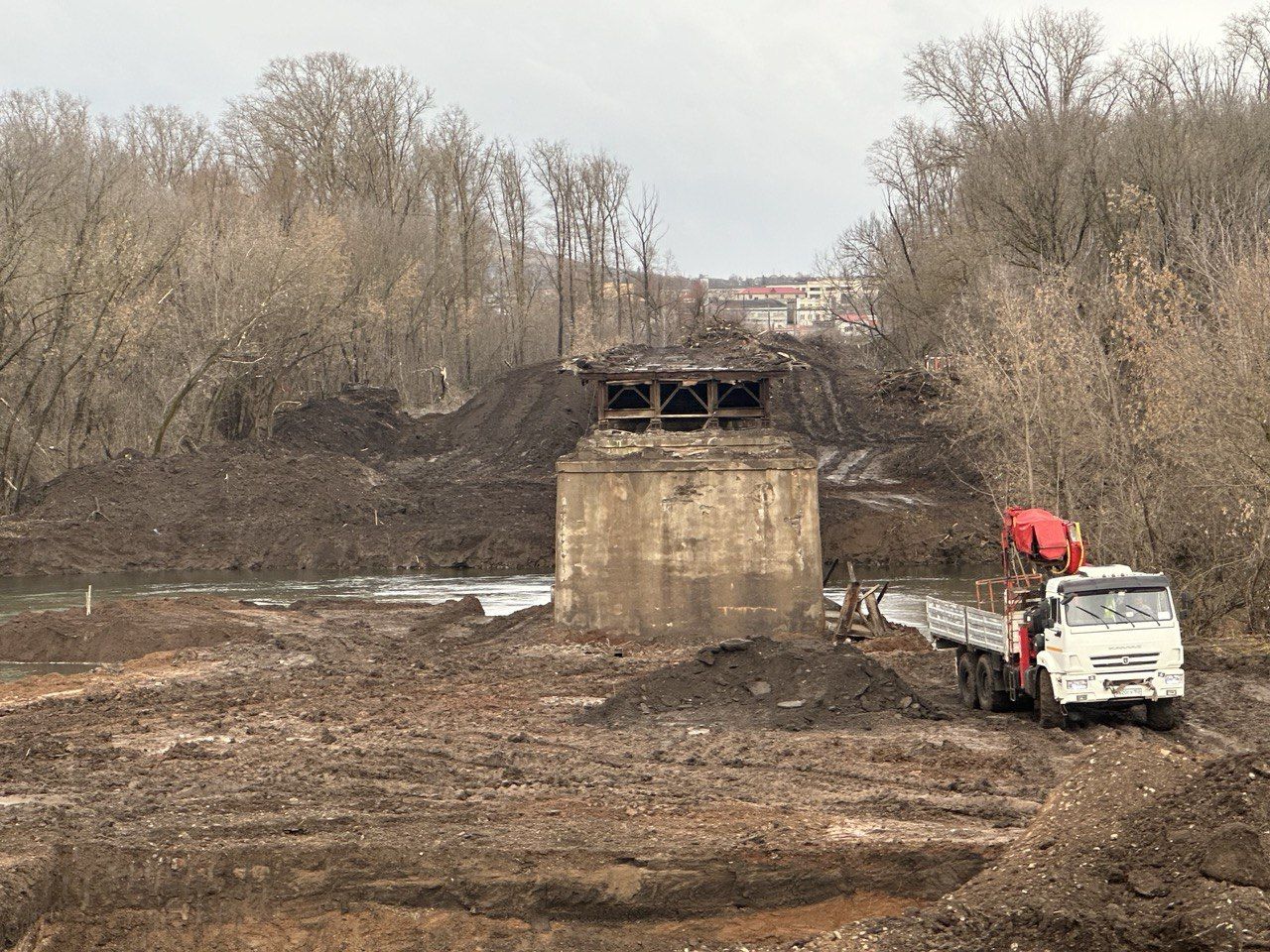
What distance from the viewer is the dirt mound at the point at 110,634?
29.5 metres

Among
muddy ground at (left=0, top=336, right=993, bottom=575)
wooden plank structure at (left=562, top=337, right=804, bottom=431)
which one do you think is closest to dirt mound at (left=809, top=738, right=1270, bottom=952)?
wooden plank structure at (left=562, top=337, right=804, bottom=431)

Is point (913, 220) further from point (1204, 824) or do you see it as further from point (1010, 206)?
point (1204, 824)

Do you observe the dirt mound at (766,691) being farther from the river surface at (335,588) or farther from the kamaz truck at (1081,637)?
the river surface at (335,588)

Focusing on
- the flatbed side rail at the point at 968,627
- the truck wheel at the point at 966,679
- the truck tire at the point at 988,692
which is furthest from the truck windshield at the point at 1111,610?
the truck wheel at the point at 966,679

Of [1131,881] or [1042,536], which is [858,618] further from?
[1131,881]

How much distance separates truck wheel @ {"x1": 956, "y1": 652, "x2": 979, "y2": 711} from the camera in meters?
21.3

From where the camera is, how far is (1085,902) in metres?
11.9

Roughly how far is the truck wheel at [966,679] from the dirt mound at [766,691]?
895 mm

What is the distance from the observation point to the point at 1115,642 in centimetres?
1803

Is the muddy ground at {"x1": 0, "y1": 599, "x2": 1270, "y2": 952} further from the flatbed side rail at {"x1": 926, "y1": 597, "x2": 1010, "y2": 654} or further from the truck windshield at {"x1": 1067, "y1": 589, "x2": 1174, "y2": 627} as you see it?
the truck windshield at {"x1": 1067, "y1": 589, "x2": 1174, "y2": 627}

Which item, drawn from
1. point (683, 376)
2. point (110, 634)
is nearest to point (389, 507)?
point (683, 376)

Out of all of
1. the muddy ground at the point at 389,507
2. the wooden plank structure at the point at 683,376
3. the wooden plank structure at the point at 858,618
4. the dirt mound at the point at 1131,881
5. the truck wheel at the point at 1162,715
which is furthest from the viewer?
the muddy ground at the point at 389,507

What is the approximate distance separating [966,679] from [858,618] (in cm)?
835

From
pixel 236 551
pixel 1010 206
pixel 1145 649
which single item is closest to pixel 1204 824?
pixel 1145 649
